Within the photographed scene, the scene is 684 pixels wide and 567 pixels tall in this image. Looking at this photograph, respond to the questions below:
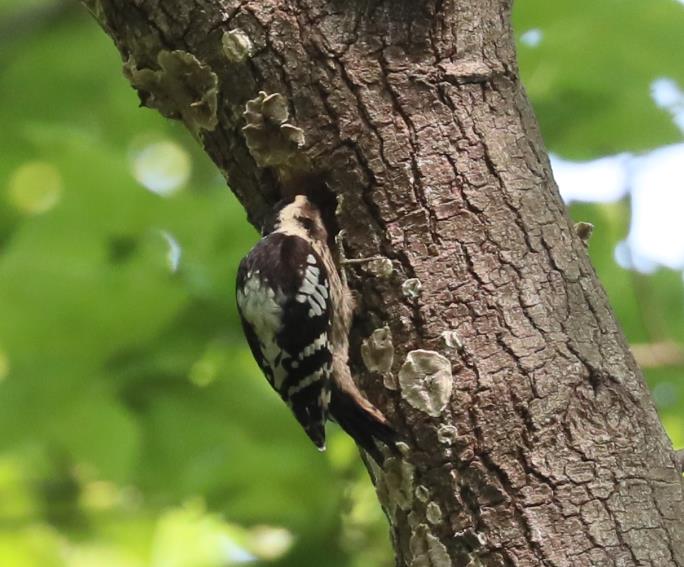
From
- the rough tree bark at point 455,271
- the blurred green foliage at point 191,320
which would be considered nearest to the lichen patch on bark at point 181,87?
the rough tree bark at point 455,271

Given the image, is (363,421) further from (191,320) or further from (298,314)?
(191,320)

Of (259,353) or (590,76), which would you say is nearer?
(259,353)

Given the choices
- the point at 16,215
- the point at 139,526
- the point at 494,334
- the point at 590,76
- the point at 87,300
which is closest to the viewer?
the point at 494,334

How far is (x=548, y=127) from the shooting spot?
372 centimetres

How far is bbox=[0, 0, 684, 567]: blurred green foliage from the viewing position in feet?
10.8

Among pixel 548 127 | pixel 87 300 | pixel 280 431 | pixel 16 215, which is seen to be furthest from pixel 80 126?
pixel 548 127

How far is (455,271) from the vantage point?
2377 mm

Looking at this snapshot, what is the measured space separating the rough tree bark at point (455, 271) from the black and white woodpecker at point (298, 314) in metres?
0.30

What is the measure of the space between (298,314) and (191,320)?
0.72 m

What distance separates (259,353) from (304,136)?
79 centimetres

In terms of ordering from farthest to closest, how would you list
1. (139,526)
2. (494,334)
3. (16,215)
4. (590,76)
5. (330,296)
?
(139,526), (16,215), (590,76), (330,296), (494,334)

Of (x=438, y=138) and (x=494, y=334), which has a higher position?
(x=438, y=138)

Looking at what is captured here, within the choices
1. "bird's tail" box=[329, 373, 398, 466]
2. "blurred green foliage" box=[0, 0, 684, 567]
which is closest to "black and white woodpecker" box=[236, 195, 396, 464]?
"bird's tail" box=[329, 373, 398, 466]

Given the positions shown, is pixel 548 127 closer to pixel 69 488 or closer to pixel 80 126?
pixel 80 126
